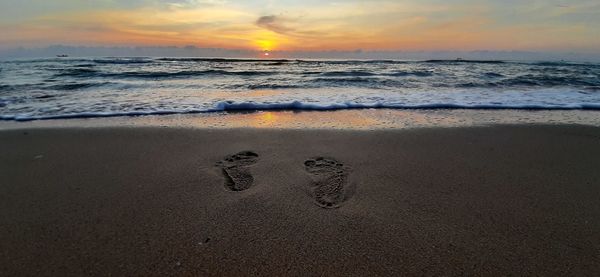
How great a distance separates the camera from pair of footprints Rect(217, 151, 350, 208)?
9.81ft

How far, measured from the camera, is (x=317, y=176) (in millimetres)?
3455

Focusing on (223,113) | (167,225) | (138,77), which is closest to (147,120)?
(223,113)

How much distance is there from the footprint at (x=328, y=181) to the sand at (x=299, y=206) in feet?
0.07

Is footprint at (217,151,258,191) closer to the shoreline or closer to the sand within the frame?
the sand

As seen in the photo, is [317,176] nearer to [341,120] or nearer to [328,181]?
[328,181]

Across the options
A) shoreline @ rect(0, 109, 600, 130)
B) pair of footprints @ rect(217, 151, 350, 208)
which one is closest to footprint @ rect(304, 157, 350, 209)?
pair of footprints @ rect(217, 151, 350, 208)

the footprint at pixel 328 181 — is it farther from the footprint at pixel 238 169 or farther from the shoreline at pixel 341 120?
the shoreline at pixel 341 120

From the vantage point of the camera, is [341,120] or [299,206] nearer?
[299,206]

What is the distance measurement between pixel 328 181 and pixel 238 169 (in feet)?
3.38

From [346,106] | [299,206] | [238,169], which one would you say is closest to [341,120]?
[346,106]

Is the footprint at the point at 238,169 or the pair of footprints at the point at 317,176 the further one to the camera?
the footprint at the point at 238,169

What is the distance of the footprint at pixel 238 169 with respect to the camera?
3237 millimetres

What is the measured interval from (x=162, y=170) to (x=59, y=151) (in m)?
1.77

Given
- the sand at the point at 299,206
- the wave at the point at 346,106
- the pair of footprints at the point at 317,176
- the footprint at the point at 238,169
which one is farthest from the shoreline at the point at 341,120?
the pair of footprints at the point at 317,176
